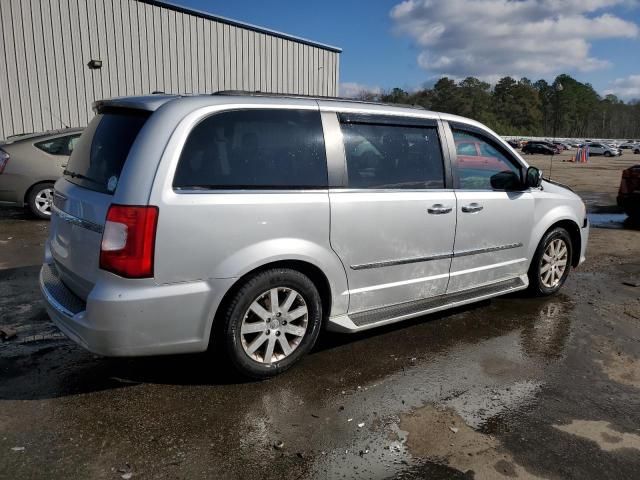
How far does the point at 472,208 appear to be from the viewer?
4.45 m

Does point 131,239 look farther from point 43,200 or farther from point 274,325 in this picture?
point 43,200

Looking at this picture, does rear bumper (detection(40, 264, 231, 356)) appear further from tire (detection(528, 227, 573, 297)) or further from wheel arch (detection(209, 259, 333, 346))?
tire (detection(528, 227, 573, 297))

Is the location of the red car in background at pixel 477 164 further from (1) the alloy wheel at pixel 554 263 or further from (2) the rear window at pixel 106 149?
(2) the rear window at pixel 106 149

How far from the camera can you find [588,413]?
329cm

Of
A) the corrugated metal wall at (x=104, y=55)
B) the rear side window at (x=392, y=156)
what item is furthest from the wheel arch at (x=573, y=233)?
the corrugated metal wall at (x=104, y=55)

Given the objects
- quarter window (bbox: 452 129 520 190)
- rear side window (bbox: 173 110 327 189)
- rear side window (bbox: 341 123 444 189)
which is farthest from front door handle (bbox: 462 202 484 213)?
rear side window (bbox: 173 110 327 189)

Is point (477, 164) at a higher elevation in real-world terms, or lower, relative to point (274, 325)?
higher

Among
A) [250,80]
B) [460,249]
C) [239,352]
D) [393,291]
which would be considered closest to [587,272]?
[460,249]

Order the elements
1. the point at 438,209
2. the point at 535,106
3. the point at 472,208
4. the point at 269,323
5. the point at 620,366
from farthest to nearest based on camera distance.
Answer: the point at 535,106, the point at 472,208, the point at 438,209, the point at 620,366, the point at 269,323

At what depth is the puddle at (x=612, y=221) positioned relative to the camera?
1049 cm

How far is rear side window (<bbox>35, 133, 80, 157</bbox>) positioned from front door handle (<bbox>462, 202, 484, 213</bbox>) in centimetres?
740

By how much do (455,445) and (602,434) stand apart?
888 mm

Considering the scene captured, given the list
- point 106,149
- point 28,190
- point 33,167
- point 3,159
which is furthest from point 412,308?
point 3,159

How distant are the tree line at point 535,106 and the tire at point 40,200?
3687 inches
